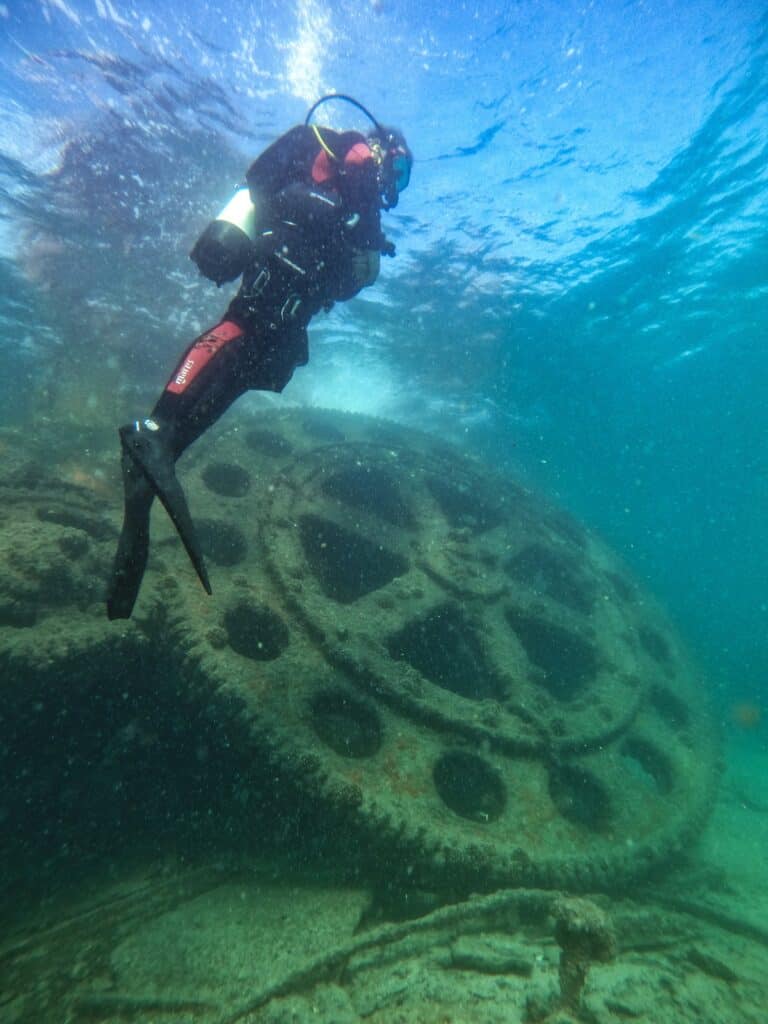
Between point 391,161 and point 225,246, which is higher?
point 391,161

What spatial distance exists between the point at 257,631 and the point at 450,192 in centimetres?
1243


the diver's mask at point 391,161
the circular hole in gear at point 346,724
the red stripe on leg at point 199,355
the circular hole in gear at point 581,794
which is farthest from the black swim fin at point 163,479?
the circular hole in gear at point 581,794

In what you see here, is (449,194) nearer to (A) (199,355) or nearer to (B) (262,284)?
(B) (262,284)

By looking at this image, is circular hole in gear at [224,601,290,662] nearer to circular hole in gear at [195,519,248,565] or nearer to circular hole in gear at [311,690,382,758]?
circular hole in gear at [311,690,382,758]

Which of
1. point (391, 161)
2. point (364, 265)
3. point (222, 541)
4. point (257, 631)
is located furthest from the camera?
point (222, 541)

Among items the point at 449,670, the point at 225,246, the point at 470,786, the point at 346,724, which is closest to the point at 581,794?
the point at 470,786

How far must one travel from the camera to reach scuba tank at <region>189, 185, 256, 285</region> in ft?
11.6

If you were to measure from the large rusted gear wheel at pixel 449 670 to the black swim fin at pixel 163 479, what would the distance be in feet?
7.67

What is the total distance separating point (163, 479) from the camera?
2508mm

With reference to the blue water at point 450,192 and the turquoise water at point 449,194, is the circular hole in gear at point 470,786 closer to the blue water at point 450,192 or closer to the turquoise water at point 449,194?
the turquoise water at point 449,194

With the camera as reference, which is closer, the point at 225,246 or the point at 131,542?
the point at 131,542

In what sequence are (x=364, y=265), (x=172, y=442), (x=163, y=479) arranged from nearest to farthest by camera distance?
(x=163, y=479) → (x=172, y=442) → (x=364, y=265)

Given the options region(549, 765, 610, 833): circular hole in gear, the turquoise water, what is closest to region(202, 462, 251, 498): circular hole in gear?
region(549, 765, 610, 833): circular hole in gear

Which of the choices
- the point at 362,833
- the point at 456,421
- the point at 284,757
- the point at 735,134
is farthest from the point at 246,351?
the point at 456,421
